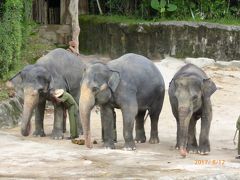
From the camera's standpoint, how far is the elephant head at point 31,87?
1197 cm

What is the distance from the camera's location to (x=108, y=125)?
11.6m

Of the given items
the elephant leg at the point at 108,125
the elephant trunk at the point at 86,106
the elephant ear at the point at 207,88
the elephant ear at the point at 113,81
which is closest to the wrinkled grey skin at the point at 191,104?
the elephant ear at the point at 207,88

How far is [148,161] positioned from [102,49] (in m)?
13.5

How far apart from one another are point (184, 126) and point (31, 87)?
2728 millimetres

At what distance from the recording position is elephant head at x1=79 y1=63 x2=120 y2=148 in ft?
36.6

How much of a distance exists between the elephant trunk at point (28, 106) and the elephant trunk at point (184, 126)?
249 cm

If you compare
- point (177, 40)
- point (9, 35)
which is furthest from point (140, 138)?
point (177, 40)

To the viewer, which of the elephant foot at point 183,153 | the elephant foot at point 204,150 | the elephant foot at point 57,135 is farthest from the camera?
the elephant foot at point 57,135

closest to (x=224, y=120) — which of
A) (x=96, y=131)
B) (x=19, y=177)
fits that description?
(x=96, y=131)

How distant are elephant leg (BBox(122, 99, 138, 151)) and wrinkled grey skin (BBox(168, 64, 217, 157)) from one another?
0.68 m

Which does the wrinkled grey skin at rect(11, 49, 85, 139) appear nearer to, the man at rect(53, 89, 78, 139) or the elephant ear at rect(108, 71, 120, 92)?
the man at rect(53, 89, 78, 139)
